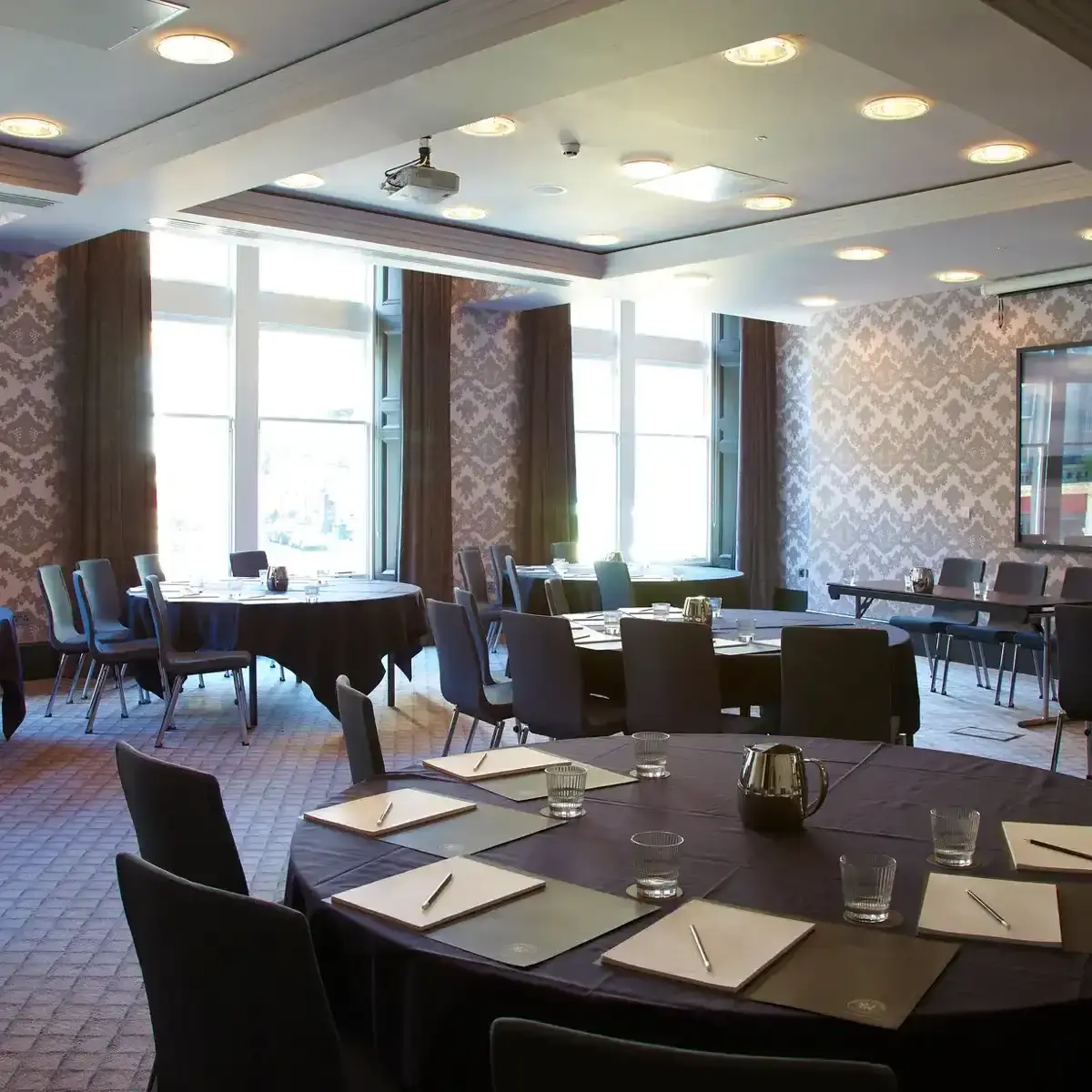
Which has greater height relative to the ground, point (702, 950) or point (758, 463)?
point (758, 463)

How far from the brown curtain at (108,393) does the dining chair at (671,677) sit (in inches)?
199

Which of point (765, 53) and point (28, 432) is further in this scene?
point (28, 432)

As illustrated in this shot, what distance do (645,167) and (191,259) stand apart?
170 inches

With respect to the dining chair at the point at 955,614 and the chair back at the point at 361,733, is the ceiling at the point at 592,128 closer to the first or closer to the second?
the dining chair at the point at 955,614

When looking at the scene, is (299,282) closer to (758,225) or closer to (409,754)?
(758,225)

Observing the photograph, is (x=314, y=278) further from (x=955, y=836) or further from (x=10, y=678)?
(x=955, y=836)

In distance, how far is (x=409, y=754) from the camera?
5.98m

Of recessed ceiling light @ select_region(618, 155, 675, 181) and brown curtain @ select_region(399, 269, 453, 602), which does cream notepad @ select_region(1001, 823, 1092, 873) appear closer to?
recessed ceiling light @ select_region(618, 155, 675, 181)

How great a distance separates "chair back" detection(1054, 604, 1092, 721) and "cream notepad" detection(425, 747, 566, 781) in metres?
3.14

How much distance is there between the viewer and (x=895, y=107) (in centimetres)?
516

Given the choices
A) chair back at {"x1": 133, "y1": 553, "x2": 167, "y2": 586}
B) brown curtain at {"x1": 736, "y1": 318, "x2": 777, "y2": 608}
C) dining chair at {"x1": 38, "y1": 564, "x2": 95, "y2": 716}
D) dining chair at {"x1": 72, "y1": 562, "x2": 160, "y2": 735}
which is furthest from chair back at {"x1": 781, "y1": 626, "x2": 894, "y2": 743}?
brown curtain at {"x1": 736, "y1": 318, "x2": 777, "y2": 608}

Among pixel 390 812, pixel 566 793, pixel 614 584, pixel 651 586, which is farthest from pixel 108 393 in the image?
pixel 566 793

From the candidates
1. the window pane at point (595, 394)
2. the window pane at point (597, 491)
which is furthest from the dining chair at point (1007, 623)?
the window pane at point (595, 394)

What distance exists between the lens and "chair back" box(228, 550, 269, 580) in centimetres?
820
